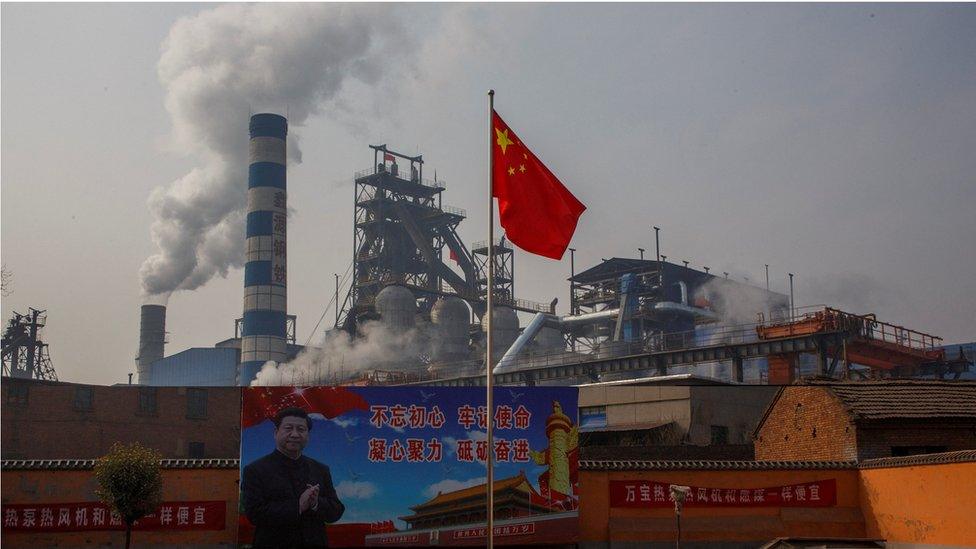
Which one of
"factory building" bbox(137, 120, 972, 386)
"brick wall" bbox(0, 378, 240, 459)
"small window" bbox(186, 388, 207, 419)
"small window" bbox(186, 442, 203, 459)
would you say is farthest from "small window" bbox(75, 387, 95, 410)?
"factory building" bbox(137, 120, 972, 386)

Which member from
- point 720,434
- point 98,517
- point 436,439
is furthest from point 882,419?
point 98,517

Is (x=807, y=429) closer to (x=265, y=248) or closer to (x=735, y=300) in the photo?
(x=265, y=248)

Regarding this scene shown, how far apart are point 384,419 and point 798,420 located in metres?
12.6

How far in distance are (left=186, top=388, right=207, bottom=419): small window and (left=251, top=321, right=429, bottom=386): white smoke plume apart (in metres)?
23.9

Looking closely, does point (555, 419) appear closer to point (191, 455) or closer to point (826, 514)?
point (826, 514)

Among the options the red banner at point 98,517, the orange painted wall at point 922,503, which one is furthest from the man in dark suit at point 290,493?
the orange painted wall at point 922,503

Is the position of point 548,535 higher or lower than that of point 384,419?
lower

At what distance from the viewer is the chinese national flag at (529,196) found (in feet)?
50.7

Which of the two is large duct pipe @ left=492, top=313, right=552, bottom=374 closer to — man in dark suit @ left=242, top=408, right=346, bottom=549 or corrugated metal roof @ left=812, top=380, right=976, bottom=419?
corrugated metal roof @ left=812, top=380, right=976, bottom=419

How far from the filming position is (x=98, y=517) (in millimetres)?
23547

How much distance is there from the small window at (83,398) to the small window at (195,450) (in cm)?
522

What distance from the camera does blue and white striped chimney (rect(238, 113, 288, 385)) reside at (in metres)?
72.0

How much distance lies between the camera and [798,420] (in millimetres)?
28859

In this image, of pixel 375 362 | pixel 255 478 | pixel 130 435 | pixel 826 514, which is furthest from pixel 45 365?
pixel 826 514
